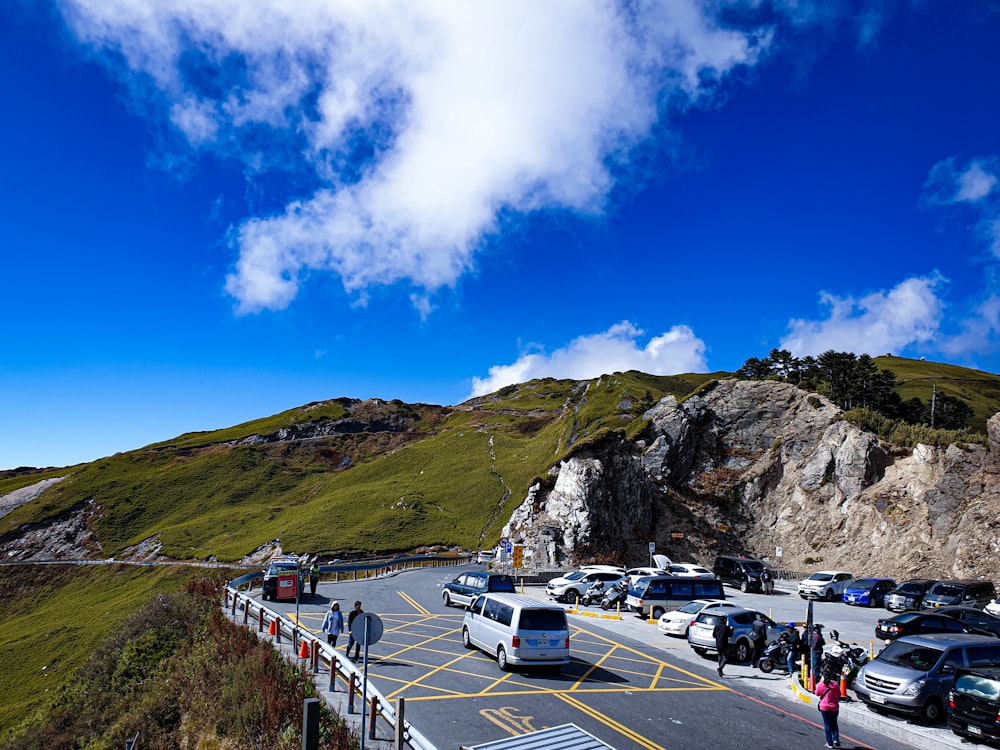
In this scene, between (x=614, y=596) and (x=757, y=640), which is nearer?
(x=757, y=640)

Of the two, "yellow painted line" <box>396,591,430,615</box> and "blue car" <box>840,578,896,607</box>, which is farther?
Result: "blue car" <box>840,578,896,607</box>

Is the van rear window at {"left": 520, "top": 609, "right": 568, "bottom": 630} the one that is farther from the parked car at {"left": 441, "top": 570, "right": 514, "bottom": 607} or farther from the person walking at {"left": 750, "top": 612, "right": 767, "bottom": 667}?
the parked car at {"left": 441, "top": 570, "right": 514, "bottom": 607}

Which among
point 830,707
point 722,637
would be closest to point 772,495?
point 722,637

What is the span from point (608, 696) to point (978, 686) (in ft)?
27.0

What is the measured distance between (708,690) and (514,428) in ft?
384

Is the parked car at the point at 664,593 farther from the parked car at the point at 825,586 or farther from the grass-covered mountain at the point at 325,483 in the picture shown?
the grass-covered mountain at the point at 325,483

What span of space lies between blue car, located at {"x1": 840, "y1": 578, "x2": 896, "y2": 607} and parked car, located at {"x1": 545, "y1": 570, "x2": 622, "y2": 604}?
15.0 m

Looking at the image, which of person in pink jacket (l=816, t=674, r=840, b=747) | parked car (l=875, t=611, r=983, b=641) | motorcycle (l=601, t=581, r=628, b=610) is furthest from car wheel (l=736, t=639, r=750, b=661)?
motorcycle (l=601, t=581, r=628, b=610)

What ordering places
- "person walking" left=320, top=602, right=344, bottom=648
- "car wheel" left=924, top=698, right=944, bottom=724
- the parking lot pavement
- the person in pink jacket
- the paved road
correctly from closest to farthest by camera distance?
1. the person in pink jacket
2. the paved road
3. the parking lot pavement
4. "car wheel" left=924, top=698, right=944, bottom=724
5. "person walking" left=320, top=602, right=344, bottom=648

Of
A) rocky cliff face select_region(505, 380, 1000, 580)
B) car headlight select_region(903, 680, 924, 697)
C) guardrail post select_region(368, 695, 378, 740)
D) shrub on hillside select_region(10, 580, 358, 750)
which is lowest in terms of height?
shrub on hillside select_region(10, 580, 358, 750)

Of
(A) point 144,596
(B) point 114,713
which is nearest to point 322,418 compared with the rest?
(A) point 144,596

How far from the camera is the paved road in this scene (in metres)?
12.8

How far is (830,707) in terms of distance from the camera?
1214 centimetres

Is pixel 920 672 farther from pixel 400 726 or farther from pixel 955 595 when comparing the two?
pixel 955 595
